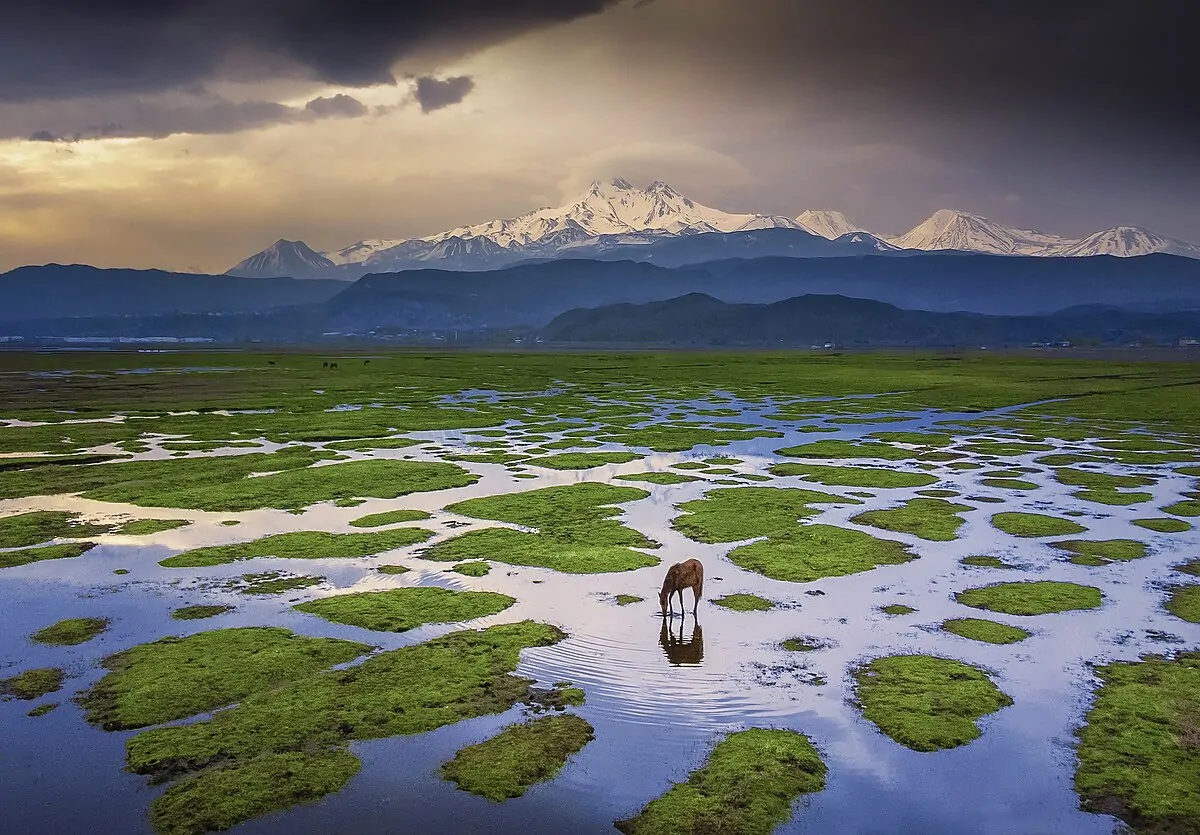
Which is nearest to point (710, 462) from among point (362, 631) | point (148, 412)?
point (362, 631)

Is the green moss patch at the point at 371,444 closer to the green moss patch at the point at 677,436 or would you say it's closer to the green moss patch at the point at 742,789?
the green moss patch at the point at 677,436

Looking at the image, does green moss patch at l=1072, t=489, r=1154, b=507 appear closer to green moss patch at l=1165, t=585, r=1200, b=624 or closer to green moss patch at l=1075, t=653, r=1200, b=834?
green moss patch at l=1165, t=585, r=1200, b=624

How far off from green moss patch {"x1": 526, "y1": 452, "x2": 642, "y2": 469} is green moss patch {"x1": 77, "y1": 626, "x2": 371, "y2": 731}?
81.2ft

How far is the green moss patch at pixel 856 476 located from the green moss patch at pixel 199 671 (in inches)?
1065

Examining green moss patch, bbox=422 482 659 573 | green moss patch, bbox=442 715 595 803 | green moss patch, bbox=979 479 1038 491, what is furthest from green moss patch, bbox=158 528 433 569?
green moss patch, bbox=979 479 1038 491

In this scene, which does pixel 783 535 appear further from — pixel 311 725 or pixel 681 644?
pixel 311 725

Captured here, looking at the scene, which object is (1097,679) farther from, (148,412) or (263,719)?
(148,412)

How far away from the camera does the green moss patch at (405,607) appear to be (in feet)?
65.4

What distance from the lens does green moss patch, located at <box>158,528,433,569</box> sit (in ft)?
83.9

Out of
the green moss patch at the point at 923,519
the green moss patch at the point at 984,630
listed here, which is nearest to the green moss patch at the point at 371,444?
the green moss patch at the point at 923,519

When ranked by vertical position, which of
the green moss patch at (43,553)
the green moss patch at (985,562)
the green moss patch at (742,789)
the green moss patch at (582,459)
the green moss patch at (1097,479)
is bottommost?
the green moss patch at (742,789)

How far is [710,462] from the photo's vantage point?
44.9m

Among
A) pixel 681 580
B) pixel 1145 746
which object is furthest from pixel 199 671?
pixel 1145 746

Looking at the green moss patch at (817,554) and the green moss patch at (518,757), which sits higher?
the green moss patch at (817,554)
